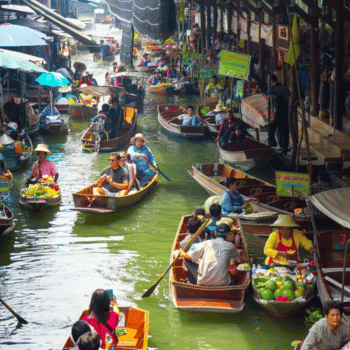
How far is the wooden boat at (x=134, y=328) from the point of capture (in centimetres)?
678

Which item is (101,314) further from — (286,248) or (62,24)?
(62,24)

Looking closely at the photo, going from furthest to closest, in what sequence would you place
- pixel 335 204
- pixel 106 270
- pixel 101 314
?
pixel 106 270 < pixel 335 204 < pixel 101 314

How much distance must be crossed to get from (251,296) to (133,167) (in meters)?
5.34

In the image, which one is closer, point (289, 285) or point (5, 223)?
point (289, 285)

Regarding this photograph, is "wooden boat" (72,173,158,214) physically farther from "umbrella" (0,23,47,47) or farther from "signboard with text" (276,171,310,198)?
"umbrella" (0,23,47,47)

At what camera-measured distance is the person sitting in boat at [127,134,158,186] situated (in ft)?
44.7

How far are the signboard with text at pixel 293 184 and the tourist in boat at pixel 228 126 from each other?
5.69 metres

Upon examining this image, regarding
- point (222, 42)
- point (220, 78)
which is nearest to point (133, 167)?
point (220, 78)

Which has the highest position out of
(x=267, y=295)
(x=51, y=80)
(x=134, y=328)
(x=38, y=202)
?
(x=51, y=80)

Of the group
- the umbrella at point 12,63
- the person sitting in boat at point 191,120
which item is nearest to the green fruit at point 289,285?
the umbrella at point 12,63

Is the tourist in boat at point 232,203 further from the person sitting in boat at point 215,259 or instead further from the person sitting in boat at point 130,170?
the person sitting in boat at point 215,259

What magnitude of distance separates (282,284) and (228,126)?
8.61 metres

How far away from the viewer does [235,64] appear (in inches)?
621

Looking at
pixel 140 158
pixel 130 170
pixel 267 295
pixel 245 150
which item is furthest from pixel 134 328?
pixel 245 150
